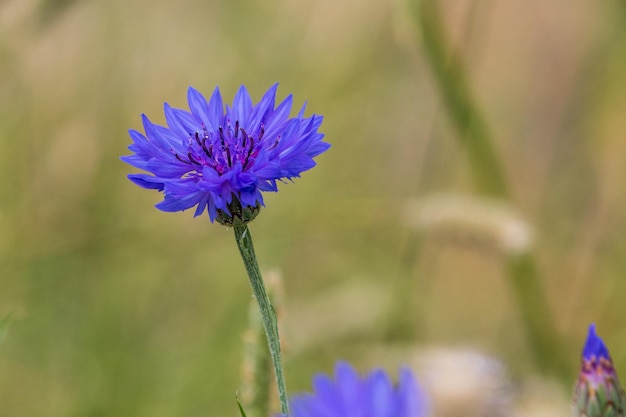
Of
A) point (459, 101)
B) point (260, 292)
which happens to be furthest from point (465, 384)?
point (459, 101)

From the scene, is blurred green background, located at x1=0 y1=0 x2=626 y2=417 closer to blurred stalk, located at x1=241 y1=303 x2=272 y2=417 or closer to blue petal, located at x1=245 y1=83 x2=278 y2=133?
blurred stalk, located at x1=241 y1=303 x2=272 y2=417

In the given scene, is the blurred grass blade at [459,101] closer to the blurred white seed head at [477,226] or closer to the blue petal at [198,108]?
the blurred white seed head at [477,226]

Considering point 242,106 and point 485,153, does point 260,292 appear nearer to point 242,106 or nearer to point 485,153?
point 242,106

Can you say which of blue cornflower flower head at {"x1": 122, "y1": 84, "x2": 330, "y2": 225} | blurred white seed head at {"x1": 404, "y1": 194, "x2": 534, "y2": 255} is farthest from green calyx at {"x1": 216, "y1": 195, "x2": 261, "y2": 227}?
blurred white seed head at {"x1": 404, "y1": 194, "x2": 534, "y2": 255}

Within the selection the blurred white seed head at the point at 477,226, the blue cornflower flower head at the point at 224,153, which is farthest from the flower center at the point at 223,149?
the blurred white seed head at the point at 477,226

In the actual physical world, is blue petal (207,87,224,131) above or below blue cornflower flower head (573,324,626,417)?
above
